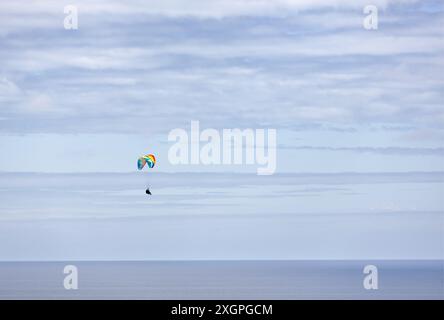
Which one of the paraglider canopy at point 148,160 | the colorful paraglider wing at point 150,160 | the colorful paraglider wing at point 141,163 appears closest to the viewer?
the colorful paraglider wing at point 141,163

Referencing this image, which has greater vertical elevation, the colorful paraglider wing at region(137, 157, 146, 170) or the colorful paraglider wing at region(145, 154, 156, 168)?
the colorful paraglider wing at region(145, 154, 156, 168)

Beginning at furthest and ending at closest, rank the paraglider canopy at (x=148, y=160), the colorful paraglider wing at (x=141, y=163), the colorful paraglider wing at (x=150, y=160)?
the colorful paraglider wing at (x=150, y=160), the paraglider canopy at (x=148, y=160), the colorful paraglider wing at (x=141, y=163)

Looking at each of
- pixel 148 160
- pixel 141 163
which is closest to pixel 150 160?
pixel 148 160

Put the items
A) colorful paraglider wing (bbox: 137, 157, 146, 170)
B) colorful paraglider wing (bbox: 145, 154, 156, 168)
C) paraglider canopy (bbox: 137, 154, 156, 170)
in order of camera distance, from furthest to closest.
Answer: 1. colorful paraglider wing (bbox: 145, 154, 156, 168)
2. paraglider canopy (bbox: 137, 154, 156, 170)
3. colorful paraglider wing (bbox: 137, 157, 146, 170)

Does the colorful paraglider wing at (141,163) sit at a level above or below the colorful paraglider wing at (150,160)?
below

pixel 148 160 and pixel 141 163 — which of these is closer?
pixel 141 163

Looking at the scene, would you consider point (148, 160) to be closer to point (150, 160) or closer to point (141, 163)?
point (150, 160)

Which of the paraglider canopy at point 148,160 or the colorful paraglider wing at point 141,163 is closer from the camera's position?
the colorful paraglider wing at point 141,163
